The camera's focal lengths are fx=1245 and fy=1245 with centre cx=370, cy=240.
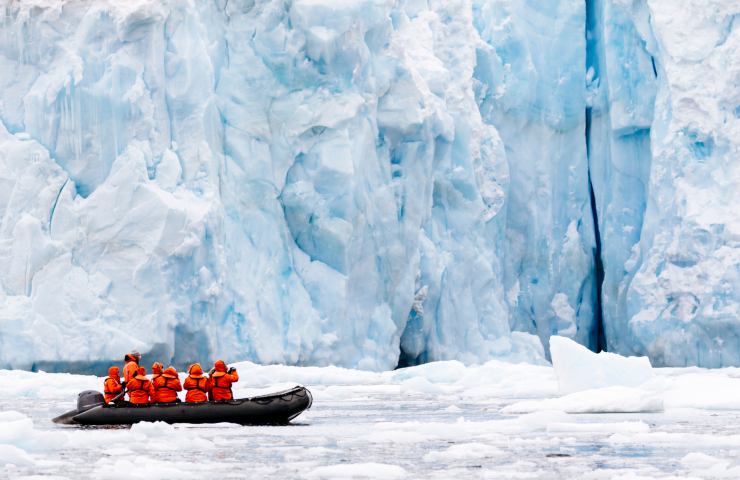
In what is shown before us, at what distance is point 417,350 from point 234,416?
46.6 feet

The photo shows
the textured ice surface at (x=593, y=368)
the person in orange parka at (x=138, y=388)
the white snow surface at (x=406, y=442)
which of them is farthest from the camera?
the textured ice surface at (x=593, y=368)

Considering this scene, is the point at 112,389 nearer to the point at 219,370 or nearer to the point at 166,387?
the point at 166,387

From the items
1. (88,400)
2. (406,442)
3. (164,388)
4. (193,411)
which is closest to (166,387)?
(164,388)

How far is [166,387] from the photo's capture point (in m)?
12.9

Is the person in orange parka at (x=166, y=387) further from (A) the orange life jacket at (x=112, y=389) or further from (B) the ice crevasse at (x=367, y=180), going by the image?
(B) the ice crevasse at (x=367, y=180)

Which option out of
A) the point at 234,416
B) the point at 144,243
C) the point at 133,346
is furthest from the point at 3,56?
the point at 234,416

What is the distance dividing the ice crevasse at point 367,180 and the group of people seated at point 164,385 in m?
6.14

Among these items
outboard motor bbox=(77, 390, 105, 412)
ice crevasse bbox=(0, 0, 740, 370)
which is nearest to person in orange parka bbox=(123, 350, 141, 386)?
outboard motor bbox=(77, 390, 105, 412)

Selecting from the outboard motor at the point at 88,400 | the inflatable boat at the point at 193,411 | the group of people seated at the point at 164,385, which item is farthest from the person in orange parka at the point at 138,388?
the outboard motor at the point at 88,400

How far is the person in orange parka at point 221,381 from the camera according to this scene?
12.9 metres

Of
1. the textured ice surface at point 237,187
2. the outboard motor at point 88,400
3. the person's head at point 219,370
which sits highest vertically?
the textured ice surface at point 237,187

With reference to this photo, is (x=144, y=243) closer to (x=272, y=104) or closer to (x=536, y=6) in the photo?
(x=272, y=104)

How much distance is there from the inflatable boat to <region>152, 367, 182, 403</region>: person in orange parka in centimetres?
27

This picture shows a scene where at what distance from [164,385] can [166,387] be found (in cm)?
4
